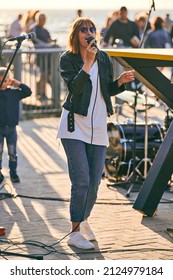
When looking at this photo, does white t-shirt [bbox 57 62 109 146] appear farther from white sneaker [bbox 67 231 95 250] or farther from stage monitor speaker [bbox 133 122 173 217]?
stage monitor speaker [bbox 133 122 173 217]

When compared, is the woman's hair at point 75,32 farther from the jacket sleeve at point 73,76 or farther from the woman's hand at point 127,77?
the woman's hand at point 127,77

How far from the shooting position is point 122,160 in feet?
35.2

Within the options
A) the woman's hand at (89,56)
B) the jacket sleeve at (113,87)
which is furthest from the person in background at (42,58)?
the woman's hand at (89,56)

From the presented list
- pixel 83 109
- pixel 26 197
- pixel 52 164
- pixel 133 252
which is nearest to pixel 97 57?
pixel 83 109

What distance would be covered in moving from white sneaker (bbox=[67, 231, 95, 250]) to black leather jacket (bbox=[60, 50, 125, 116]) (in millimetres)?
1053

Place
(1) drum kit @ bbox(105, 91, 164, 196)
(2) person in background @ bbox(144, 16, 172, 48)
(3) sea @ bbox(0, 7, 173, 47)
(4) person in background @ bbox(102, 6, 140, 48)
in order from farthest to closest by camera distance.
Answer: (3) sea @ bbox(0, 7, 173, 47)
(2) person in background @ bbox(144, 16, 172, 48)
(4) person in background @ bbox(102, 6, 140, 48)
(1) drum kit @ bbox(105, 91, 164, 196)

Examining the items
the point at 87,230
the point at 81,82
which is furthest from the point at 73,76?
the point at 87,230

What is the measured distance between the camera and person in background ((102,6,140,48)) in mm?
18172

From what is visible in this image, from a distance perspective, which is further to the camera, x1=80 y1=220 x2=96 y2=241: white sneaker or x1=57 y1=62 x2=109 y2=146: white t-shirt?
x1=80 y1=220 x2=96 y2=241: white sneaker

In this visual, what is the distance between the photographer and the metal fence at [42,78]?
643 inches

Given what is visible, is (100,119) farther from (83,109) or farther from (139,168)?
(139,168)

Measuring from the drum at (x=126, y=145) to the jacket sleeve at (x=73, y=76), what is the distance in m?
3.04

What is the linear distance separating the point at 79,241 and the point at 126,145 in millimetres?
2962

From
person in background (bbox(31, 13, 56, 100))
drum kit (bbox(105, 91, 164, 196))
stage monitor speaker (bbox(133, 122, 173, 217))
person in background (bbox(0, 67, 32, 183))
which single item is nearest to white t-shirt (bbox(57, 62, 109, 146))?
stage monitor speaker (bbox(133, 122, 173, 217))
